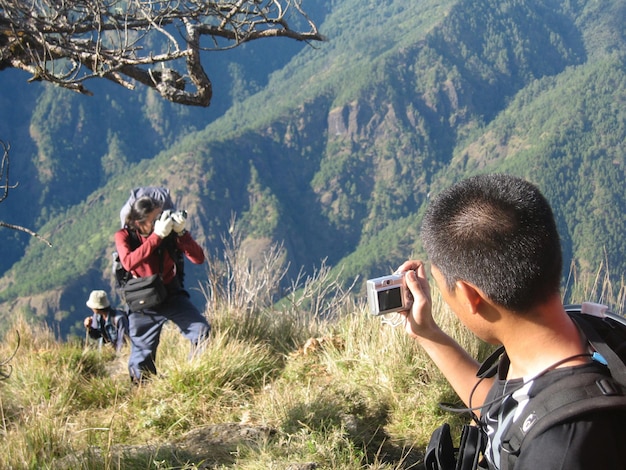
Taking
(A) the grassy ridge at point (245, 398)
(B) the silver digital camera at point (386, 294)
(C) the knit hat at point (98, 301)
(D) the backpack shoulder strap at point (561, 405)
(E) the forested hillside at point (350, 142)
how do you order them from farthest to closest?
1. (E) the forested hillside at point (350, 142)
2. (C) the knit hat at point (98, 301)
3. (A) the grassy ridge at point (245, 398)
4. (B) the silver digital camera at point (386, 294)
5. (D) the backpack shoulder strap at point (561, 405)

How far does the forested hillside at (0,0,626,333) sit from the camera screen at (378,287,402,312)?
271 feet

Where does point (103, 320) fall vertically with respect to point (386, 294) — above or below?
below

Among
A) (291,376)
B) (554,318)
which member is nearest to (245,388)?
(291,376)

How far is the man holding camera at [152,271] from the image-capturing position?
158 inches

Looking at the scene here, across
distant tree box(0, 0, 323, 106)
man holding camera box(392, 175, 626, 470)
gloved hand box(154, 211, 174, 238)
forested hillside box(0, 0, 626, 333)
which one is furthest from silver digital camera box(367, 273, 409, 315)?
forested hillside box(0, 0, 626, 333)

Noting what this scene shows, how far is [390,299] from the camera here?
180cm

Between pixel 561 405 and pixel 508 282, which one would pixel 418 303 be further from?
pixel 561 405

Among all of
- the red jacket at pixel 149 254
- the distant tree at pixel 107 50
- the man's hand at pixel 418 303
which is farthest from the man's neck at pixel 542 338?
the red jacket at pixel 149 254

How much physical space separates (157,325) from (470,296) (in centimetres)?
309

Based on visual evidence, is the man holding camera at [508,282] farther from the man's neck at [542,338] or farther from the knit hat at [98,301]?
the knit hat at [98,301]

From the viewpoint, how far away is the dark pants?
13.3 feet

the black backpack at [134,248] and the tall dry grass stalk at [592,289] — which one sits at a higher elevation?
the black backpack at [134,248]

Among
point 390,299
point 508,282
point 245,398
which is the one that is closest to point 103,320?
point 245,398

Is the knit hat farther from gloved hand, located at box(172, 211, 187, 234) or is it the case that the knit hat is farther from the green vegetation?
gloved hand, located at box(172, 211, 187, 234)
